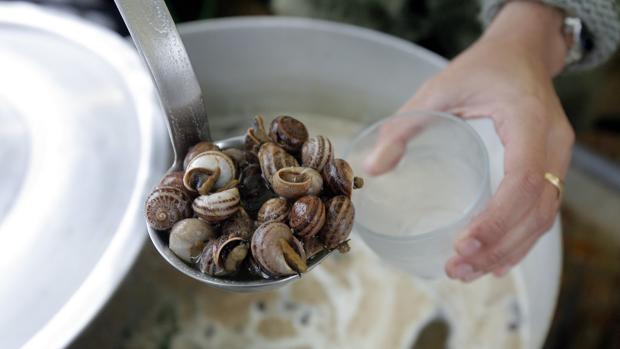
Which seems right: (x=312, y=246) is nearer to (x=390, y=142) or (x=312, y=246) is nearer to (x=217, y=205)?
(x=217, y=205)

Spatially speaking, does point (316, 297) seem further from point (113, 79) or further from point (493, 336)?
point (113, 79)

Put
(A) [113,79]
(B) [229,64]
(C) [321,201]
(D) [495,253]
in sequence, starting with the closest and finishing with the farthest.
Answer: (C) [321,201] → (D) [495,253] → (A) [113,79] → (B) [229,64]

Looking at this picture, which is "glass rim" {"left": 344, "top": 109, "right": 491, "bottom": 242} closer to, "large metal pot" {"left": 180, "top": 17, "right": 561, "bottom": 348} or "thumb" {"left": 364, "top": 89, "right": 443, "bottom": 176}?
"thumb" {"left": 364, "top": 89, "right": 443, "bottom": 176}

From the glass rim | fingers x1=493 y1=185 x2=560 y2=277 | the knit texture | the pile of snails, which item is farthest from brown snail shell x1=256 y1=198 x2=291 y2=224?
the knit texture

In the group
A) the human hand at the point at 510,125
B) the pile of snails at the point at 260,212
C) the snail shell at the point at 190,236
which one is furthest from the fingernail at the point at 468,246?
the snail shell at the point at 190,236

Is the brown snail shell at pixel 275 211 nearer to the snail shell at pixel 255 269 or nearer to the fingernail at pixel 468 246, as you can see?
the snail shell at pixel 255 269

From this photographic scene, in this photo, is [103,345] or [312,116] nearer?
[103,345]

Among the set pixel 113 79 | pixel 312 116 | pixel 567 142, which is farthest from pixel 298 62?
pixel 567 142
